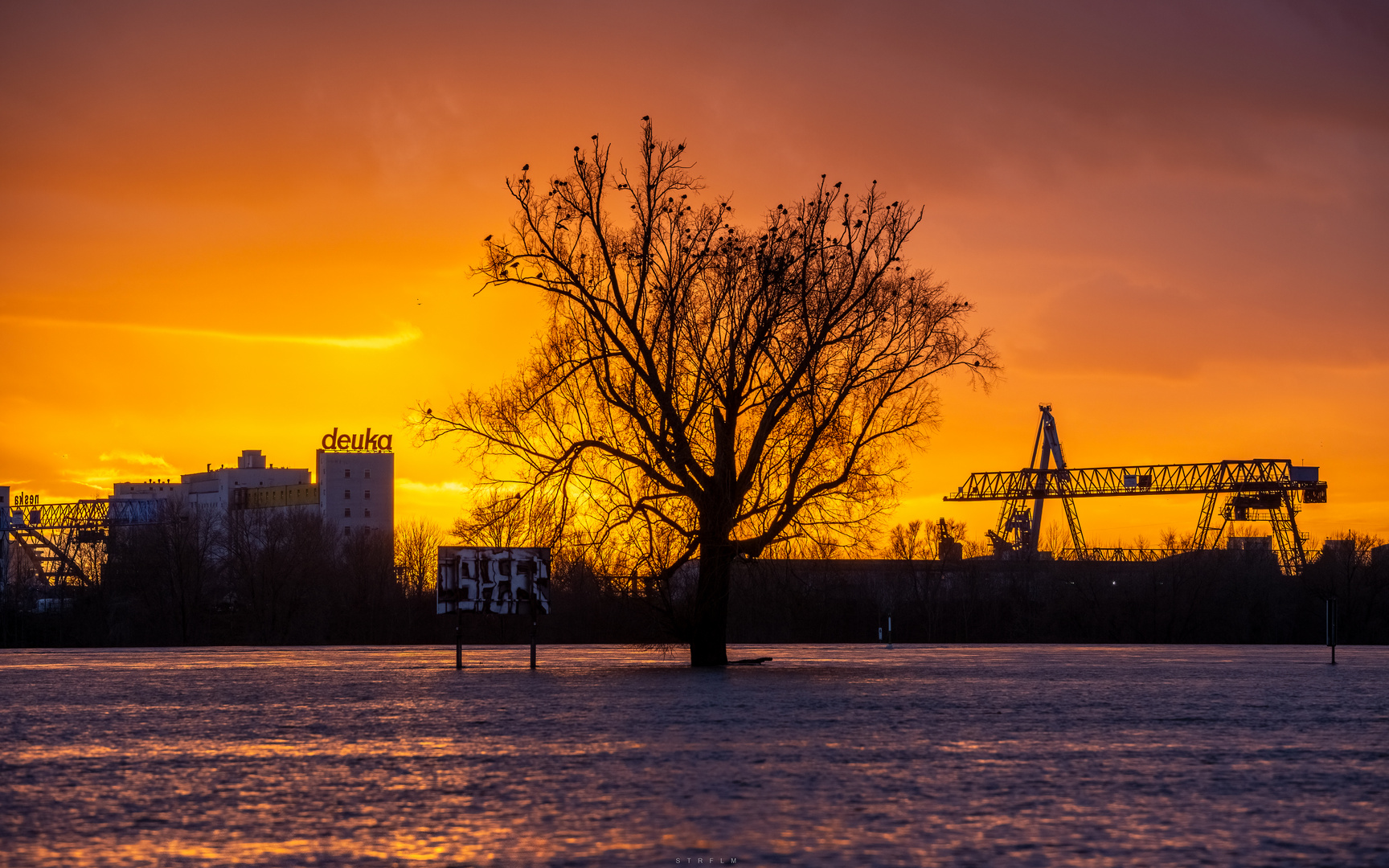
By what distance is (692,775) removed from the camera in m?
13.7

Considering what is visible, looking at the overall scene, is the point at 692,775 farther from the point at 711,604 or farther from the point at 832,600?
the point at 832,600

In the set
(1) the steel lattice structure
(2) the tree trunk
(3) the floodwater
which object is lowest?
(3) the floodwater

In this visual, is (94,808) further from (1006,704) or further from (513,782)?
(1006,704)

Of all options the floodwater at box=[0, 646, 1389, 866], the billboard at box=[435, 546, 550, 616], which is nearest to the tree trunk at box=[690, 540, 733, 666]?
the billboard at box=[435, 546, 550, 616]

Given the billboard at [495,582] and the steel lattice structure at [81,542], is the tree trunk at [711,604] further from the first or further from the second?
the steel lattice structure at [81,542]

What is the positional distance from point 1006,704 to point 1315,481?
107 m

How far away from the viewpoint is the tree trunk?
35.0 metres

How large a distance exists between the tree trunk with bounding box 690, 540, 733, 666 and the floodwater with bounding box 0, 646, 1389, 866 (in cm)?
593

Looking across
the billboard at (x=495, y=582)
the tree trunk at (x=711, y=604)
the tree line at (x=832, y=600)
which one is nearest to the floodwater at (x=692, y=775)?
the tree trunk at (x=711, y=604)

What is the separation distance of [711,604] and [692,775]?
73.8ft

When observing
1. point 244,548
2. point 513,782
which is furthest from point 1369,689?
point 244,548

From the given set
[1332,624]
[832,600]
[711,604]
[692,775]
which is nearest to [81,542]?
[832,600]

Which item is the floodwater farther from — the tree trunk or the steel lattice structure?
the steel lattice structure

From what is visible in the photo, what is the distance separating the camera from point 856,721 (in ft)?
65.6
